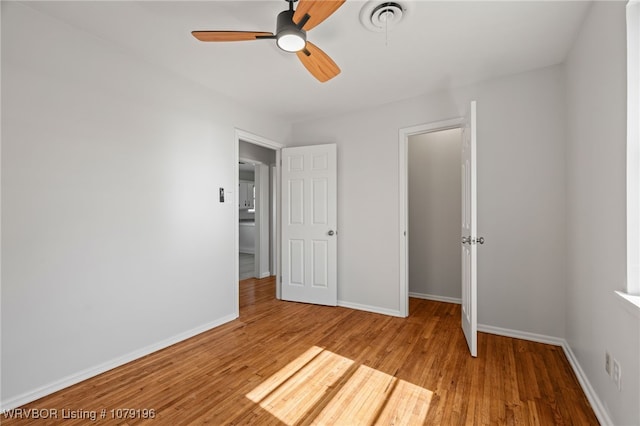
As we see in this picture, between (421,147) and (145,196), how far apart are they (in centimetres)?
350

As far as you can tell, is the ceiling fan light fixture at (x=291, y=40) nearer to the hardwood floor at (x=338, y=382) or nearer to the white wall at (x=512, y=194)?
the white wall at (x=512, y=194)

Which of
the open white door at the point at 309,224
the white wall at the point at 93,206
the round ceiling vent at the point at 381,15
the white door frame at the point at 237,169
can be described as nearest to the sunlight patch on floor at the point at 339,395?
the white wall at the point at 93,206

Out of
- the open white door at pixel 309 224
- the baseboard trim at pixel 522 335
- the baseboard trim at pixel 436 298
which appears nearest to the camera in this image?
the baseboard trim at pixel 522 335

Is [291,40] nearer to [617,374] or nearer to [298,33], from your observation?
[298,33]

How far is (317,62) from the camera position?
A: 6.65 feet

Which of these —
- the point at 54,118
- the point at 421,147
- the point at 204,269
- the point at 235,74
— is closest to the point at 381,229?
the point at 421,147

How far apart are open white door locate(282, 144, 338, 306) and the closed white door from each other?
1.55m

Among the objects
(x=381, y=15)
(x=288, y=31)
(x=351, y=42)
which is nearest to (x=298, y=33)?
(x=288, y=31)

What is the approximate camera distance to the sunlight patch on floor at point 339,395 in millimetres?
1722

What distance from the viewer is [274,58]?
98.1 inches

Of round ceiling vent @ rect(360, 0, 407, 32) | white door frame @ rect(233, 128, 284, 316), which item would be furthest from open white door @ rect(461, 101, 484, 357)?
white door frame @ rect(233, 128, 284, 316)

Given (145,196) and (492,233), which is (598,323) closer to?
(492,233)

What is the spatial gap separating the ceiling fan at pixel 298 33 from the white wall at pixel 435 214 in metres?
2.58

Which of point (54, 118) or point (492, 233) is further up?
point (54, 118)
